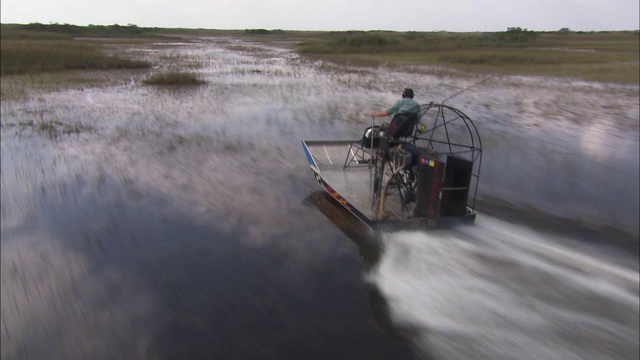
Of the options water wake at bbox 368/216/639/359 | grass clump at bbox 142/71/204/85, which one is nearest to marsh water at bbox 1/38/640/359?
water wake at bbox 368/216/639/359

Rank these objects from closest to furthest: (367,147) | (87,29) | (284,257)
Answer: (284,257) < (367,147) < (87,29)

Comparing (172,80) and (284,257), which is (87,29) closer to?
(172,80)

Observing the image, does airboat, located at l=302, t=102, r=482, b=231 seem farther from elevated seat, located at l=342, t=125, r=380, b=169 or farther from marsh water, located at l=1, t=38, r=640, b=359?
marsh water, located at l=1, t=38, r=640, b=359

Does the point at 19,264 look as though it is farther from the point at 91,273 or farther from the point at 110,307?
the point at 110,307

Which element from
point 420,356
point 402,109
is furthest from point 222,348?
point 402,109

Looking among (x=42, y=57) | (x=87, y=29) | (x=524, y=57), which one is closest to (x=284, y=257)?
(x=42, y=57)

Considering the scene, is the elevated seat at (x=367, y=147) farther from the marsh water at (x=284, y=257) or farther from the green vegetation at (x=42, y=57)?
the green vegetation at (x=42, y=57)

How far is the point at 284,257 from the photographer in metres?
6.55

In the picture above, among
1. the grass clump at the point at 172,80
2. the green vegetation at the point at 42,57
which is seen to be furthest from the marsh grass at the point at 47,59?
the grass clump at the point at 172,80

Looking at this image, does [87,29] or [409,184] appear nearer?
[409,184]

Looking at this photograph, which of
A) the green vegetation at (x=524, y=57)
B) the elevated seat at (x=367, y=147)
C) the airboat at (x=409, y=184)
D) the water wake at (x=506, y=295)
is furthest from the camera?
the green vegetation at (x=524, y=57)

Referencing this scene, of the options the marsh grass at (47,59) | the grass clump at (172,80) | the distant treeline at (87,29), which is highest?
the distant treeline at (87,29)

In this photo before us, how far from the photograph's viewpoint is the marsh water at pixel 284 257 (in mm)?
4855

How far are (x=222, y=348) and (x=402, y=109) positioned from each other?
4.46m
